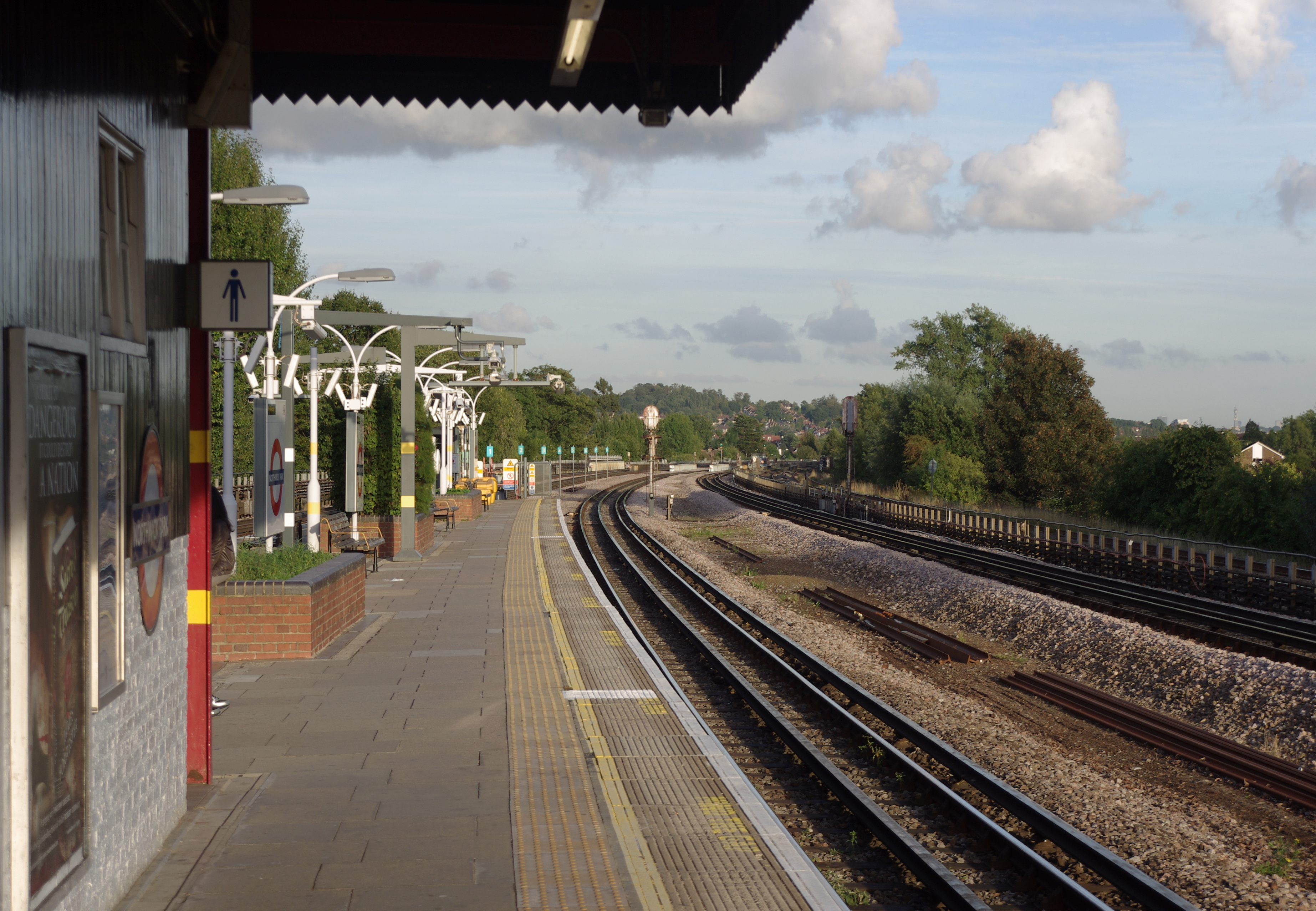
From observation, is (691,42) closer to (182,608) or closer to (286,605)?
(182,608)

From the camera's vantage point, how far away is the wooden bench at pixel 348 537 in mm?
19406

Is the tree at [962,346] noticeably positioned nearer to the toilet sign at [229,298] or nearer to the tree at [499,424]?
the tree at [499,424]

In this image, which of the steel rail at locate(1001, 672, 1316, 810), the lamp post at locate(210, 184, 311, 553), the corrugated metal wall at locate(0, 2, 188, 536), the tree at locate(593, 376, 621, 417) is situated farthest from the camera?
the tree at locate(593, 376, 621, 417)

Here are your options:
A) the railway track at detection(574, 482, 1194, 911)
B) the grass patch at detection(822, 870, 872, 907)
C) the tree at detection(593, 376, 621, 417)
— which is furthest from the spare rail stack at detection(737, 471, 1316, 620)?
the tree at detection(593, 376, 621, 417)

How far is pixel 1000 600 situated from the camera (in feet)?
61.2

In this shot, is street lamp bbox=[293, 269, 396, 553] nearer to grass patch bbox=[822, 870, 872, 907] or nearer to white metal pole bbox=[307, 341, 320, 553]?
white metal pole bbox=[307, 341, 320, 553]

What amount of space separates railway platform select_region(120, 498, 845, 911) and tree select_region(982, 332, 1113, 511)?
44.7m

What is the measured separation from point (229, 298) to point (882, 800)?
565 centimetres

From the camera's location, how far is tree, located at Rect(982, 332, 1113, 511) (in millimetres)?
52688

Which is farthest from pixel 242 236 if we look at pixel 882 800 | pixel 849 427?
pixel 882 800

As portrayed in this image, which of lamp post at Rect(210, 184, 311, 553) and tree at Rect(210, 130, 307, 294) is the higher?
tree at Rect(210, 130, 307, 294)

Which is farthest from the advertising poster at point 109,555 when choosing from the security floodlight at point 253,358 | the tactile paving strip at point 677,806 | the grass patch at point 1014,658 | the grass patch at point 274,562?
the grass patch at point 1014,658

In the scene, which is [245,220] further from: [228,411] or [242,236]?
[228,411]

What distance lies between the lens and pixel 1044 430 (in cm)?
5228
